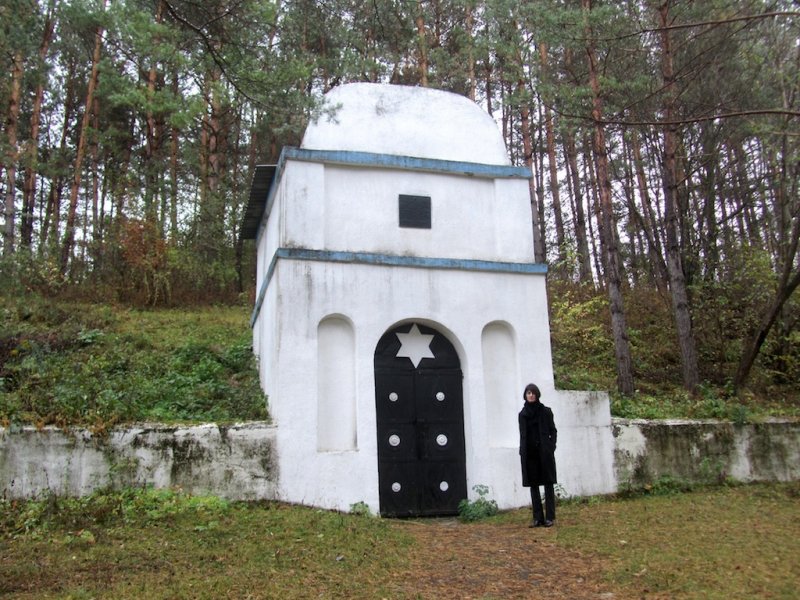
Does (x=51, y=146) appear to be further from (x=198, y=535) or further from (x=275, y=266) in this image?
(x=198, y=535)

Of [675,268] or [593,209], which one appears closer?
[675,268]

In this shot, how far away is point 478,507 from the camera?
8672 millimetres

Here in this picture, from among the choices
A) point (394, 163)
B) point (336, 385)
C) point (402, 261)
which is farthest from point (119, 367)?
point (394, 163)

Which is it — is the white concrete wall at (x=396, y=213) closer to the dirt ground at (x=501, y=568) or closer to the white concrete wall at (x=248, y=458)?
the white concrete wall at (x=248, y=458)

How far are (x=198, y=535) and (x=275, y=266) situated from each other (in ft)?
12.7

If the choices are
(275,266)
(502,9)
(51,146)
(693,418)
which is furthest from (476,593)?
(51,146)

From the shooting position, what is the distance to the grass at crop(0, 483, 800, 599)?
5191 mm

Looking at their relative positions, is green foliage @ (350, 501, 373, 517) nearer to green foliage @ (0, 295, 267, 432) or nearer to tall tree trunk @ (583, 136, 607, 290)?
green foliage @ (0, 295, 267, 432)

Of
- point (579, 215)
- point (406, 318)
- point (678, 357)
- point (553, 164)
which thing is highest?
point (553, 164)

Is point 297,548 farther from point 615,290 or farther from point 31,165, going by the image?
point 31,165

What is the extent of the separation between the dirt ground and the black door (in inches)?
46.9

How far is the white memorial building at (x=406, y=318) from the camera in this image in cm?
877

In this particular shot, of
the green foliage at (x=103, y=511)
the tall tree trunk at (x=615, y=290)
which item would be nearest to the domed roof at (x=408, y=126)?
the tall tree trunk at (x=615, y=290)

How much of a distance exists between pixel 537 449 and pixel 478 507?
153cm
